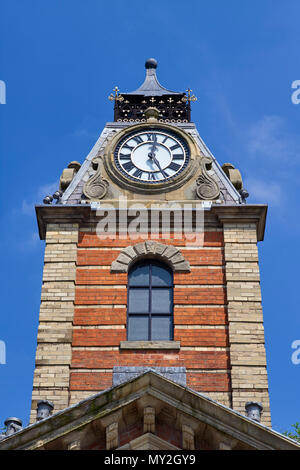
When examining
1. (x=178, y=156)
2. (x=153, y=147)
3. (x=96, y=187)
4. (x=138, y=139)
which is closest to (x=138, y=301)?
(x=96, y=187)

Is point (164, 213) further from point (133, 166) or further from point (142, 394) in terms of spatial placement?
point (142, 394)

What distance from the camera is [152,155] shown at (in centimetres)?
2661

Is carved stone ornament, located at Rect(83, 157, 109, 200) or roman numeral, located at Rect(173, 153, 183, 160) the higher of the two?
roman numeral, located at Rect(173, 153, 183, 160)

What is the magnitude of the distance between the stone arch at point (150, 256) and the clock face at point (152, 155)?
8.38 ft

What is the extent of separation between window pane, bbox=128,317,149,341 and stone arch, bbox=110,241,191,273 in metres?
1.48

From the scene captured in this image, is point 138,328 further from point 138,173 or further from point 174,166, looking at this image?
point 174,166

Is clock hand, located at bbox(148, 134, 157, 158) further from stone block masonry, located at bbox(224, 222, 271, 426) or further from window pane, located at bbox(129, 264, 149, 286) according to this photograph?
window pane, located at bbox(129, 264, 149, 286)

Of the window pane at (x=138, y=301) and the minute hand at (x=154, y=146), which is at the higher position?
the minute hand at (x=154, y=146)

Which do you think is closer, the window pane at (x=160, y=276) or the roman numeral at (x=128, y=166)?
the window pane at (x=160, y=276)

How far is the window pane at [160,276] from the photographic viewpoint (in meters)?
23.6

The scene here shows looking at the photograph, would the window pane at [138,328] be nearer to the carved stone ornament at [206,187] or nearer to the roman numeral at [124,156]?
the carved stone ornament at [206,187]

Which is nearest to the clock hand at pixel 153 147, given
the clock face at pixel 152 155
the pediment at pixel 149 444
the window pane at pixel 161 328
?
the clock face at pixel 152 155

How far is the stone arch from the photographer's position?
23578mm

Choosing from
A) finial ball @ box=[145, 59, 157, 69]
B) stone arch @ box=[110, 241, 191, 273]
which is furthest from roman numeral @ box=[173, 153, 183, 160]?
finial ball @ box=[145, 59, 157, 69]
